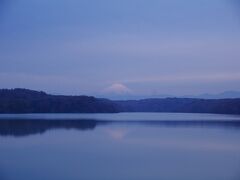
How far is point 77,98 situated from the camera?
49469mm

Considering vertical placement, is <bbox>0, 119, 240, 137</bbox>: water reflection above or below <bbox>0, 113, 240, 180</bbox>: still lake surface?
above

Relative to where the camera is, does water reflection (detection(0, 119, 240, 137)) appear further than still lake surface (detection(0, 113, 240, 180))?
Yes

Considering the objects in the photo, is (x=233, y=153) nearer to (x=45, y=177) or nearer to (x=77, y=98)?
(x=45, y=177)

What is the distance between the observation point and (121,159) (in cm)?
986

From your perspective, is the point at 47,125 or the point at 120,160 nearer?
the point at 120,160

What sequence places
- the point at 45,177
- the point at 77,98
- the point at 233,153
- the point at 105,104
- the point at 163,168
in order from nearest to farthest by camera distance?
the point at 45,177
the point at 163,168
the point at 233,153
the point at 77,98
the point at 105,104

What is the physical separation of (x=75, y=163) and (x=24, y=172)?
1421mm

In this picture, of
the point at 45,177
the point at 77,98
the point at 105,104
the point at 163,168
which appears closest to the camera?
the point at 45,177

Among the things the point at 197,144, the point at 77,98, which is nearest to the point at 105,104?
the point at 77,98

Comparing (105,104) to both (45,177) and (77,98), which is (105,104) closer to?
(77,98)

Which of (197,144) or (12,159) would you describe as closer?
(12,159)

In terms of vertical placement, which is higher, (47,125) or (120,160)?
(47,125)

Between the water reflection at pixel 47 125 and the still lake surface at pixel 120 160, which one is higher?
the water reflection at pixel 47 125

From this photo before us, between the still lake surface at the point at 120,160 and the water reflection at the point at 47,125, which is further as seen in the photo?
the water reflection at the point at 47,125
